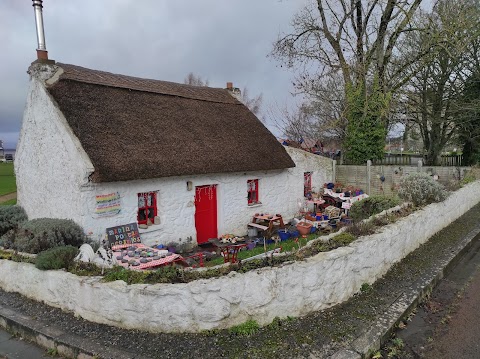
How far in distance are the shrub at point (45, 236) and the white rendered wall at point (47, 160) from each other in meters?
0.42

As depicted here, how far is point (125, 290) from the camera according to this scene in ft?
14.9

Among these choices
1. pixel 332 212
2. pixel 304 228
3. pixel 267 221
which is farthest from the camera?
pixel 332 212

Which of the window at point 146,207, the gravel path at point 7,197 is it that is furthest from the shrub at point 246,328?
the gravel path at point 7,197

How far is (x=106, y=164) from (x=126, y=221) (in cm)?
166

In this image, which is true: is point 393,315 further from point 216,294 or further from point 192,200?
point 192,200

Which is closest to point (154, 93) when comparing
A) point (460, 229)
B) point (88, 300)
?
point (88, 300)

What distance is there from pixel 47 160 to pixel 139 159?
8.37 feet

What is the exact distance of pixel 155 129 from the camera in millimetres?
9992

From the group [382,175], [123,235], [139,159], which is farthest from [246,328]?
[382,175]

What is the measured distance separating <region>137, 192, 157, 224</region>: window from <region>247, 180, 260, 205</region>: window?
3.93 meters

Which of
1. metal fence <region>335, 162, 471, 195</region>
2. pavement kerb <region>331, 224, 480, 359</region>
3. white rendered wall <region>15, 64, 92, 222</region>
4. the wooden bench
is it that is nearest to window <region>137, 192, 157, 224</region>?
white rendered wall <region>15, 64, 92, 222</region>

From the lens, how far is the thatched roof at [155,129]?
27.5ft

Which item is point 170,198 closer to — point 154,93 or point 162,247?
point 162,247

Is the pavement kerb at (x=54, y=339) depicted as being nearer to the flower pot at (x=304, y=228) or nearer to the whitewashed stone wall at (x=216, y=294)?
the whitewashed stone wall at (x=216, y=294)
